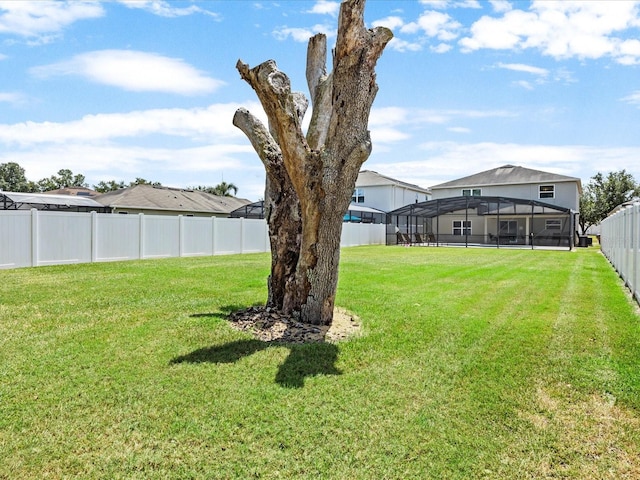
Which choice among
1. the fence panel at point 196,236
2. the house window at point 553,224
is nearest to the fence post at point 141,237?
the fence panel at point 196,236

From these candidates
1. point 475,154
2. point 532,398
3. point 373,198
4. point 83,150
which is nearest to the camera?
point 532,398

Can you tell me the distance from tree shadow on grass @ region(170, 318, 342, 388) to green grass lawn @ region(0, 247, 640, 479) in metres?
0.03

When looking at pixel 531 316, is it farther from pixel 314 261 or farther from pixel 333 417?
pixel 333 417

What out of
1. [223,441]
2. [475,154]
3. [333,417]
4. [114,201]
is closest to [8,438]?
[223,441]

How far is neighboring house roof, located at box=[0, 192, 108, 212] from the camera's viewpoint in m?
23.5

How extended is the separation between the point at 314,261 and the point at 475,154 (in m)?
39.3

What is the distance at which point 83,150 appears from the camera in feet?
118

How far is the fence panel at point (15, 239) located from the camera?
1188 centimetres

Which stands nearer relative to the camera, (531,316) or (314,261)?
(314,261)

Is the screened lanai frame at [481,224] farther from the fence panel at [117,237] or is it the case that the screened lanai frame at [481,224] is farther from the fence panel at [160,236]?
the fence panel at [117,237]

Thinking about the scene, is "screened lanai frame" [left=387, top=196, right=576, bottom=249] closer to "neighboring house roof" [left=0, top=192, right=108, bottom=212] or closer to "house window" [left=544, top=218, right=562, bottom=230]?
"house window" [left=544, top=218, right=562, bottom=230]

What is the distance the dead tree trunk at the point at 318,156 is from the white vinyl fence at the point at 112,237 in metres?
9.51

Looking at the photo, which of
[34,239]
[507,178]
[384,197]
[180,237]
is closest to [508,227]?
[507,178]

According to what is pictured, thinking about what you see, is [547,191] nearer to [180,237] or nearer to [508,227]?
[508,227]
